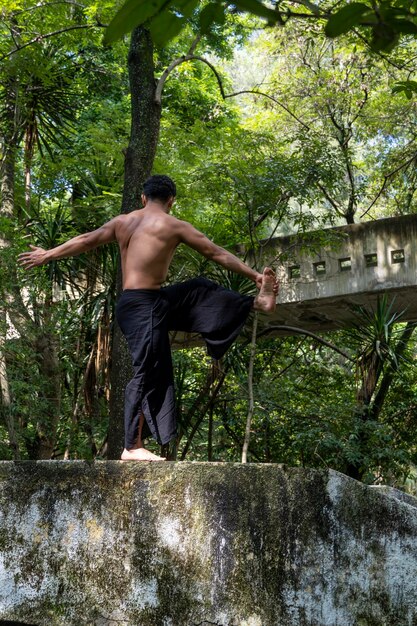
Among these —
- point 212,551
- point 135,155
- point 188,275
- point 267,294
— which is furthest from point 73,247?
point 188,275

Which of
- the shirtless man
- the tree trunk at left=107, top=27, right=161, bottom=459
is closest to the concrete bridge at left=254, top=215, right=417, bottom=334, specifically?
the tree trunk at left=107, top=27, right=161, bottom=459

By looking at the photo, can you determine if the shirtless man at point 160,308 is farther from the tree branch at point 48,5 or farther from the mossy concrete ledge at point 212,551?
the tree branch at point 48,5

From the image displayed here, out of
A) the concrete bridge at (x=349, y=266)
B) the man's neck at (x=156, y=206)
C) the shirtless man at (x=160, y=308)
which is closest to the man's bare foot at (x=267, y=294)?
the shirtless man at (x=160, y=308)

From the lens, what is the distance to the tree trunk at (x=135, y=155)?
285 inches

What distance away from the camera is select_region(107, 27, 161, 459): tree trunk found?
7.25 m

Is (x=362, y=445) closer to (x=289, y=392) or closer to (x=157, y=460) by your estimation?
(x=289, y=392)

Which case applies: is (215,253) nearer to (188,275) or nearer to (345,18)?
(345,18)

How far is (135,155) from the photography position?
7.67 metres

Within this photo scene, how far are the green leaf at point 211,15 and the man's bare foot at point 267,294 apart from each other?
2.56 metres

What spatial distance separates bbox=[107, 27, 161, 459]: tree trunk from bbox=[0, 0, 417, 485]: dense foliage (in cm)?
59

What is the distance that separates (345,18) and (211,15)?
0.93ft

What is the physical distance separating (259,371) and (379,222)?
270 centimetres

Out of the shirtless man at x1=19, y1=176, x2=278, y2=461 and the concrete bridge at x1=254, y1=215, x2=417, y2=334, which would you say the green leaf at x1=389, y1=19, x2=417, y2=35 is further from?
the concrete bridge at x1=254, y1=215, x2=417, y2=334

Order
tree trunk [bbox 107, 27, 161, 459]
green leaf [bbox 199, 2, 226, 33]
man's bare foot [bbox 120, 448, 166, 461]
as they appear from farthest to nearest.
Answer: tree trunk [bbox 107, 27, 161, 459]
man's bare foot [bbox 120, 448, 166, 461]
green leaf [bbox 199, 2, 226, 33]
